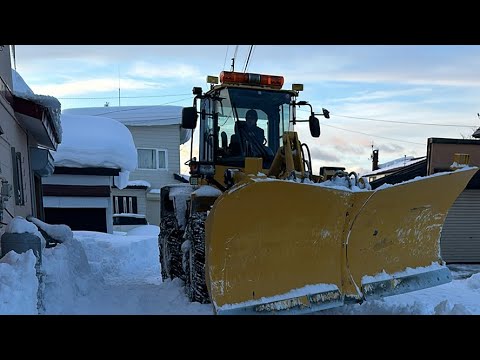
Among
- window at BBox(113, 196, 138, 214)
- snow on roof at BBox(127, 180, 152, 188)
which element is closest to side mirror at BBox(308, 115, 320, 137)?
snow on roof at BBox(127, 180, 152, 188)

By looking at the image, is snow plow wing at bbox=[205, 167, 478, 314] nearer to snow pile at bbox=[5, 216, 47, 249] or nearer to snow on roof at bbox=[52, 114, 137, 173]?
snow pile at bbox=[5, 216, 47, 249]

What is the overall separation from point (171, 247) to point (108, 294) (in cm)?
138

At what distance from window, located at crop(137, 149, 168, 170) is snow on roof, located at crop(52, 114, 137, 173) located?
5.95 metres

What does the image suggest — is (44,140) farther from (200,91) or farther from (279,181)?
(279,181)

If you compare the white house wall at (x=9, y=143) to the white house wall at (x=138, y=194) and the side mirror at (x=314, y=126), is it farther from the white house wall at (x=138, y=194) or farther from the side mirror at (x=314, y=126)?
the white house wall at (x=138, y=194)

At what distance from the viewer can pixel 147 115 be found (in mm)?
24172

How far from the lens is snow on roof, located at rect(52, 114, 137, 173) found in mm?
17359

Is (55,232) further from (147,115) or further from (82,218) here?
(147,115)

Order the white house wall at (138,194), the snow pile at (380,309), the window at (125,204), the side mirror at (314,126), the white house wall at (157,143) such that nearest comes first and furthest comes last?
the snow pile at (380,309) → the side mirror at (314,126) → the white house wall at (138,194) → the window at (125,204) → the white house wall at (157,143)

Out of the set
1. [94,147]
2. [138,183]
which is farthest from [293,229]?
[138,183]

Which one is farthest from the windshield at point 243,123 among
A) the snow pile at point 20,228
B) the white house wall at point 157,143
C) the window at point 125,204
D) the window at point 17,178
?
the white house wall at point 157,143

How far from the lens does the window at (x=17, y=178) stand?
7.82m

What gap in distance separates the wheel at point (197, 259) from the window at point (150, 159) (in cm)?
1875

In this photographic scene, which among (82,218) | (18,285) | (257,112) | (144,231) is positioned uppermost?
(257,112)
